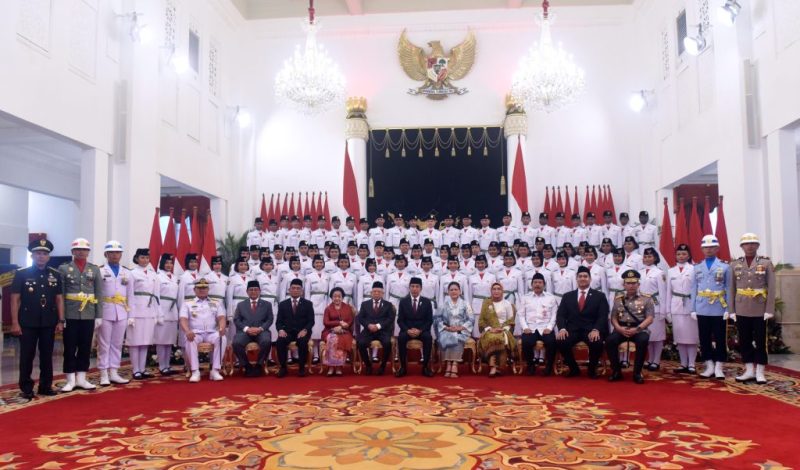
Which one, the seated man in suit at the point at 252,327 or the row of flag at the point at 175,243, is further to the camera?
the row of flag at the point at 175,243

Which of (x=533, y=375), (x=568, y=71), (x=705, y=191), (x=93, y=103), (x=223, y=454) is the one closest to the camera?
(x=223, y=454)

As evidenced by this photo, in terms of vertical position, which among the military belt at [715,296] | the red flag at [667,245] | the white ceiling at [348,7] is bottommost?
the military belt at [715,296]

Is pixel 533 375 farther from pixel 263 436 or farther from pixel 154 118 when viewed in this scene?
pixel 154 118

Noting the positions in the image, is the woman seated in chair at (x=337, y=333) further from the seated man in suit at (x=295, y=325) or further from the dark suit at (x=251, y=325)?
the dark suit at (x=251, y=325)

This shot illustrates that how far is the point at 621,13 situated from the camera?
13211 millimetres

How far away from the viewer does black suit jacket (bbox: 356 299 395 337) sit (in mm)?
6754

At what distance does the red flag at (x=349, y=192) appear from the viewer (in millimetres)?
12789

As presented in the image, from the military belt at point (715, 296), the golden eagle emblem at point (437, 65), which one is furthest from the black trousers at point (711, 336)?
the golden eagle emblem at point (437, 65)

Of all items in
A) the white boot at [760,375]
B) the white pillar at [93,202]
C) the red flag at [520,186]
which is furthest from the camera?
the red flag at [520,186]

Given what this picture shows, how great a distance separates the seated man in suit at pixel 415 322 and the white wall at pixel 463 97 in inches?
267

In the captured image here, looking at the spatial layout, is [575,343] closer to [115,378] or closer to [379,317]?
[379,317]

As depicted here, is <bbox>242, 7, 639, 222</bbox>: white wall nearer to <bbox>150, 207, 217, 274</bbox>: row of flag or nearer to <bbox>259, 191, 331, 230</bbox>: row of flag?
<bbox>259, 191, 331, 230</bbox>: row of flag

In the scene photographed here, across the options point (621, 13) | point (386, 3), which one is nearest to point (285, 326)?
point (386, 3)

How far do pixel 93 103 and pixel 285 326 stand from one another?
4.32m
